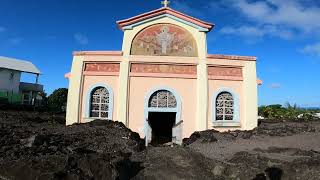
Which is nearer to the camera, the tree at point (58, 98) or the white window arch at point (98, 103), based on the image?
the white window arch at point (98, 103)

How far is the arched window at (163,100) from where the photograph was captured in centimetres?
1683

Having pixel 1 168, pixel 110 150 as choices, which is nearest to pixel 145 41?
pixel 110 150

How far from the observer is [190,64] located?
1694 cm

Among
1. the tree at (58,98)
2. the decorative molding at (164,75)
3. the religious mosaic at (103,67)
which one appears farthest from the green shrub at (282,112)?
the tree at (58,98)

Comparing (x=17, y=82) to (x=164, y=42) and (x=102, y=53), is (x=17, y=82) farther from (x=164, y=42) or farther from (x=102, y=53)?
(x=164, y=42)

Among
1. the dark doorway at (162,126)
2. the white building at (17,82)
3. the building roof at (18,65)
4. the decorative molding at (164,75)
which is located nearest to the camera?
the decorative molding at (164,75)

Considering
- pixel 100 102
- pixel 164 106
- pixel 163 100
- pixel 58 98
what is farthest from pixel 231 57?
pixel 58 98

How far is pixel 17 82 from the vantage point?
135 feet

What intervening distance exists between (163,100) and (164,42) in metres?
2.80

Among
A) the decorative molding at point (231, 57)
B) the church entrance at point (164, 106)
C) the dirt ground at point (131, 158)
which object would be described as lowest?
the dirt ground at point (131, 158)

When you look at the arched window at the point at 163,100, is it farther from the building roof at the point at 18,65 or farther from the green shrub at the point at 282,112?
the building roof at the point at 18,65

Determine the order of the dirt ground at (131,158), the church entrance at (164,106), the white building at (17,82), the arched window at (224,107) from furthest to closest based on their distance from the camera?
the white building at (17,82), the arched window at (224,107), the church entrance at (164,106), the dirt ground at (131,158)

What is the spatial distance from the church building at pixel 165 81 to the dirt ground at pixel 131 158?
6.17ft

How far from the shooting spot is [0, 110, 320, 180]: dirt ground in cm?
873
